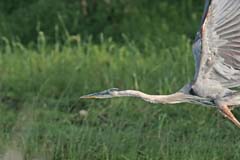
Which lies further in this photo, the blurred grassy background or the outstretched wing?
the blurred grassy background

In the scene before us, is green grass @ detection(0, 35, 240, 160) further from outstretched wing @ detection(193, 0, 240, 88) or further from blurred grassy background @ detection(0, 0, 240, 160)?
outstretched wing @ detection(193, 0, 240, 88)

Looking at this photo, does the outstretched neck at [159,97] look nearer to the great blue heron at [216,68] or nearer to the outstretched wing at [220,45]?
the great blue heron at [216,68]

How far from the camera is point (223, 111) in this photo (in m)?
6.09

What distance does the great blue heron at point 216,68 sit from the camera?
589cm

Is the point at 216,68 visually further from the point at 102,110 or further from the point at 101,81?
the point at 101,81

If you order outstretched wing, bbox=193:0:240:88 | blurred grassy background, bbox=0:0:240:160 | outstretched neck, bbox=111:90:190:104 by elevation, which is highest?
outstretched wing, bbox=193:0:240:88

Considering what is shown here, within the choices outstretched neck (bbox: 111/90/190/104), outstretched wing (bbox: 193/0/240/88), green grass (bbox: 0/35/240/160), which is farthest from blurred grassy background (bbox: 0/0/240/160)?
outstretched wing (bbox: 193/0/240/88)

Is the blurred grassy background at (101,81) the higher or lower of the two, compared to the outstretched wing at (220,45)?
lower

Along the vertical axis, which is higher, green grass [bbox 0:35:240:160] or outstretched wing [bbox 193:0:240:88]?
outstretched wing [bbox 193:0:240:88]

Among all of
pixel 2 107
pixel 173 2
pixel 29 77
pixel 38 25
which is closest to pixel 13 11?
pixel 38 25

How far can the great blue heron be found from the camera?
589cm

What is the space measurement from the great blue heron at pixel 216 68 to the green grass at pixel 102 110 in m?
0.40

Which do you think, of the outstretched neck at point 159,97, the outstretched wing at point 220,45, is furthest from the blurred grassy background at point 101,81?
the outstretched wing at point 220,45

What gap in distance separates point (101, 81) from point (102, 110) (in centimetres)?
81
